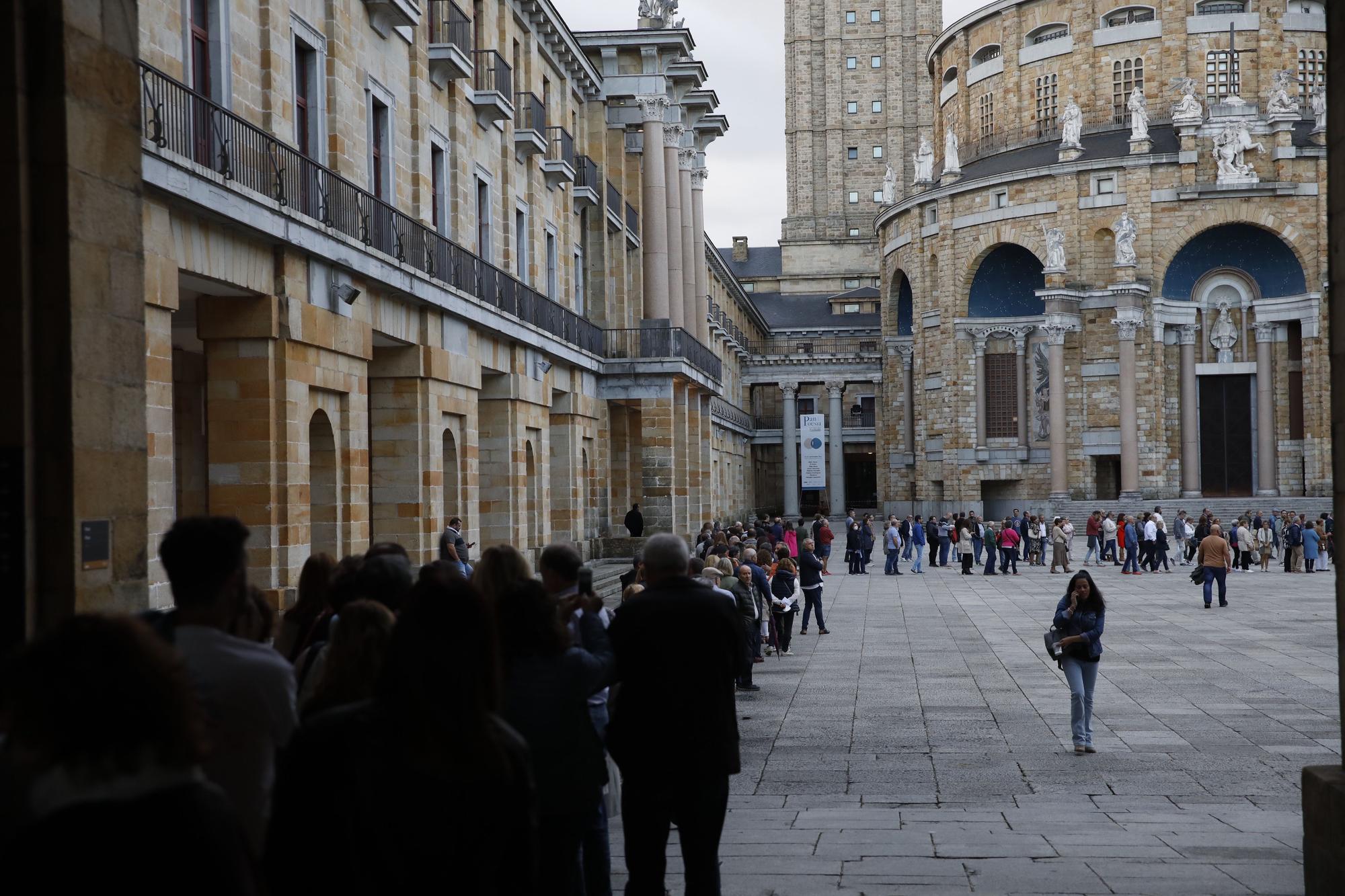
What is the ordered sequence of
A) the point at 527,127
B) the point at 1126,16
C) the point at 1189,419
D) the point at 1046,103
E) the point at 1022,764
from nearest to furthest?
the point at 1022,764
the point at 527,127
the point at 1189,419
the point at 1126,16
the point at 1046,103

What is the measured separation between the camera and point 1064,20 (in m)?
66.6

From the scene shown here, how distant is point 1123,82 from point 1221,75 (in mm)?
4086

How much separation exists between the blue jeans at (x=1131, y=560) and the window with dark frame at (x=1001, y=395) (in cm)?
2771

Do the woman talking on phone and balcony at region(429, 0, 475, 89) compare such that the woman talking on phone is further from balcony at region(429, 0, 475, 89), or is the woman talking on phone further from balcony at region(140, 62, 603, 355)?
balcony at region(429, 0, 475, 89)

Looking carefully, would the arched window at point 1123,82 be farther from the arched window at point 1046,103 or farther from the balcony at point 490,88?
the balcony at point 490,88

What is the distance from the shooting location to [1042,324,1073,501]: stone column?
61031mm

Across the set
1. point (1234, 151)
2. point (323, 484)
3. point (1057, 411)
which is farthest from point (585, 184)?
point (1234, 151)

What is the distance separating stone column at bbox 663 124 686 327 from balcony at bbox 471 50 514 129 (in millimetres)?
11688

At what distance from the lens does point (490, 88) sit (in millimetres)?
25891

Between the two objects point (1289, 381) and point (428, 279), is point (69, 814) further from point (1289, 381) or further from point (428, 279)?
point (1289, 381)

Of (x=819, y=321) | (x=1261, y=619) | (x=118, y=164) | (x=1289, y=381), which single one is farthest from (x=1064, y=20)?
(x=118, y=164)

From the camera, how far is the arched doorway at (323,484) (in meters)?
18.2

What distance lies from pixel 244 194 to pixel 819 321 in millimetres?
83187

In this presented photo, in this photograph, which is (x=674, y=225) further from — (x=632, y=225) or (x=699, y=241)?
(x=699, y=241)
